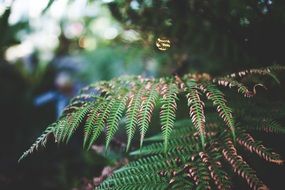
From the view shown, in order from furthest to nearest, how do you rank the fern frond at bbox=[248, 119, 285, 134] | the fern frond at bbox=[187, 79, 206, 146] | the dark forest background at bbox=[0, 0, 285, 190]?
the dark forest background at bbox=[0, 0, 285, 190] < the fern frond at bbox=[248, 119, 285, 134] < the fern frond at bbox=[187, 79, 206, 146]

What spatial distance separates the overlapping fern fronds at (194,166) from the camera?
92cm

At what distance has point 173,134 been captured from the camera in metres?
1.16

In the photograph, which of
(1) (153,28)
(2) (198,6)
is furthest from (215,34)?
(1) (153,28)

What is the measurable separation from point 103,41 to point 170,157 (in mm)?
3876

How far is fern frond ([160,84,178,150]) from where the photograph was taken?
2.84 feet

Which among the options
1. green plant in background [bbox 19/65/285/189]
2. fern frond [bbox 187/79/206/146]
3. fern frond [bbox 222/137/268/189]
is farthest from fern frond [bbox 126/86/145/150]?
fern frond [bbox 222/137/268/189]

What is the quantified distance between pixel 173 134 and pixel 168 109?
267mm

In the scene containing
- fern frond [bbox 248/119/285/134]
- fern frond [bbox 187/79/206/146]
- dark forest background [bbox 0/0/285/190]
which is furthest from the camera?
dark forest background [bbox 0/0/285/190]

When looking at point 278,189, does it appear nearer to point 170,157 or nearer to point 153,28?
point 170,157

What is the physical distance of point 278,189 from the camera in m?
1.03

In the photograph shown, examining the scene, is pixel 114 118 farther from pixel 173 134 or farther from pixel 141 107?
pixel 173 134

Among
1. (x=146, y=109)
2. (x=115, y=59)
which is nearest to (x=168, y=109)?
(x=146, y=109)

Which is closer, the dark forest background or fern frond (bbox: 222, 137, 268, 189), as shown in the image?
fern frond (bbox: 222, 137, 268, 189)

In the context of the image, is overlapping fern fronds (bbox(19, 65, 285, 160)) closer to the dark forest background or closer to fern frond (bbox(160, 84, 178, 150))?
fern frond (bbox(160, 84, 178, 150))
